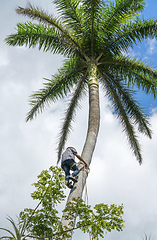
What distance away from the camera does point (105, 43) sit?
980 centimetres

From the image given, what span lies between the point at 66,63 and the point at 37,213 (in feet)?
24.8

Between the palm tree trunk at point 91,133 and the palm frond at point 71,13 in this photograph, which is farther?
the palm frond at point 71,13

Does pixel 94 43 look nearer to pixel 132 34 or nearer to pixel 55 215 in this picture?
pixel 132 34

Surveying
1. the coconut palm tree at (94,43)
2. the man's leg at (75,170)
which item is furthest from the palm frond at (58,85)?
the man's leg at (75,170)

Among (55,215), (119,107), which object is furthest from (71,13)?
(55,215)

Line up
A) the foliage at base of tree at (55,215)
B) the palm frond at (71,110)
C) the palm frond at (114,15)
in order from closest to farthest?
the foliage at base of tree at (55,215) → the palm frond at (114,15) → the palm frond at (71,110)

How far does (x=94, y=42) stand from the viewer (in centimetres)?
975

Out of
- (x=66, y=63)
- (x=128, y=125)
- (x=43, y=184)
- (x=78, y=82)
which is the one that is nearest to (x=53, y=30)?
(x=66, y=63)

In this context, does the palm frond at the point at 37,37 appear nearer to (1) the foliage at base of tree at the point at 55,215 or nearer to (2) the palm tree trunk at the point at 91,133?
(2) the palm tree trunk at the point at 91,133

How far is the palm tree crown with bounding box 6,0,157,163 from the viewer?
9.42 meters

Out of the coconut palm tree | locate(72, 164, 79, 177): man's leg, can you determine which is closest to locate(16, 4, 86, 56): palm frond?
the coconut palm tree

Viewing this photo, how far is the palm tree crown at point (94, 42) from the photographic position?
30.9 feet

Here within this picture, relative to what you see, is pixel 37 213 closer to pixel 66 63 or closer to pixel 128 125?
pixel 128 125

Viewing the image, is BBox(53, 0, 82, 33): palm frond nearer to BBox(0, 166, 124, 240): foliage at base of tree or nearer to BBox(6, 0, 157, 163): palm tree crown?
BBox(6, 0, 157, 163): palm tree crown
